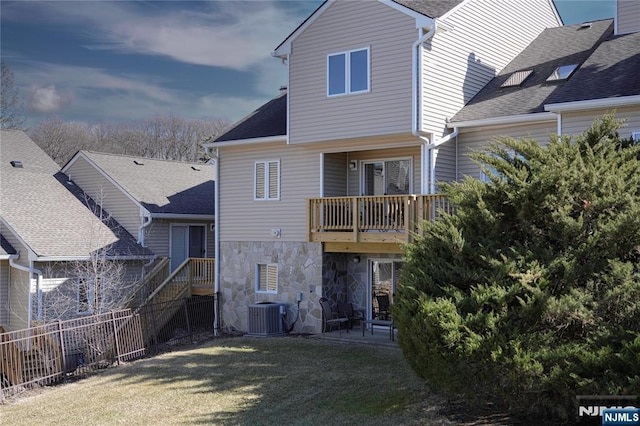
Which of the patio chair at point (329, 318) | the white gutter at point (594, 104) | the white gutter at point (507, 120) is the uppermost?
the white gutter at point (507, 120)

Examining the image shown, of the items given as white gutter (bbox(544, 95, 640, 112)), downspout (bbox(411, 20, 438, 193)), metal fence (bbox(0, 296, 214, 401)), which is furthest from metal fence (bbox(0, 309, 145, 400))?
white gutter (bbox(544, 95, 640, 112))

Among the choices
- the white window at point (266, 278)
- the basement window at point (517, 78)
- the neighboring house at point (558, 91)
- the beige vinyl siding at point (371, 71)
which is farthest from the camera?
the white window at point (266, 278)

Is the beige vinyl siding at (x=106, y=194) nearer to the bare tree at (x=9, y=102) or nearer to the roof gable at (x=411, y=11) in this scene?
the roof gable at (x=411, y=11)

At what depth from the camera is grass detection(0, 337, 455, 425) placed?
377 inches

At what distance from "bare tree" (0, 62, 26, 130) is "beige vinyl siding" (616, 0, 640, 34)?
34.0m

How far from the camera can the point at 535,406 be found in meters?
7.68

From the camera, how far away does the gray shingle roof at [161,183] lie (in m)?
23.1

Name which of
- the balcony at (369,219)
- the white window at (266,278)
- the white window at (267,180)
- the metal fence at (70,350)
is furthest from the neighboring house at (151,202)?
the balcony at (369,219)

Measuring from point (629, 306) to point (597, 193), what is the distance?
1.52 m

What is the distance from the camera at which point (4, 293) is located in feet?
63.9

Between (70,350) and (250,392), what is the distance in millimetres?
6286

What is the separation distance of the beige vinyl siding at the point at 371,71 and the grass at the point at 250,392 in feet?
17.7

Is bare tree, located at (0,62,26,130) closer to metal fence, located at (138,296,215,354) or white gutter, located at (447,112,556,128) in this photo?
metal fence, located at (138,296,215,354)

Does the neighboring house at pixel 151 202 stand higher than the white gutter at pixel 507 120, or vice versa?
the white gutter at pixel 507 120
